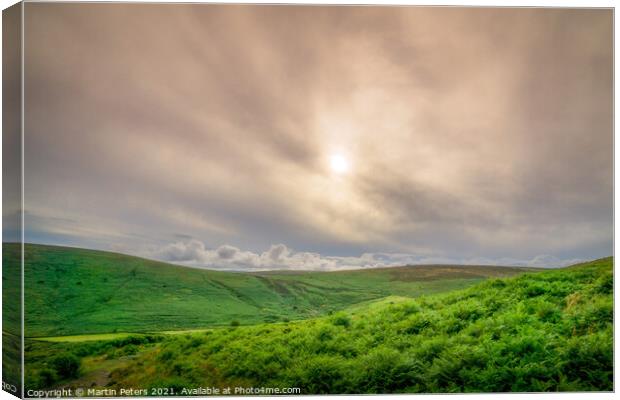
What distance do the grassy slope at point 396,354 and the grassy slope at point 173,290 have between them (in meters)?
0.32

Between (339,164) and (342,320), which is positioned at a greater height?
(339,164)

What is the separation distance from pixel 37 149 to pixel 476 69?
25.1 ft

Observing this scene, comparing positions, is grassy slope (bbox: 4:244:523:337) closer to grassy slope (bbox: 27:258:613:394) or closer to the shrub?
the shrub

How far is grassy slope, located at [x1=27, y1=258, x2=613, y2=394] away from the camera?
998cm

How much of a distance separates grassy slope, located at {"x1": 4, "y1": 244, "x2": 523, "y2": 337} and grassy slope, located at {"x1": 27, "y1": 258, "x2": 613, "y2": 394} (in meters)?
0.32

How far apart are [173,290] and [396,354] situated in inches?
158

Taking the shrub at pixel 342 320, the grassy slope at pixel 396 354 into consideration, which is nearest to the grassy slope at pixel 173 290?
the shrub at pixel 342 320

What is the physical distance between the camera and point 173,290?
1036 cm

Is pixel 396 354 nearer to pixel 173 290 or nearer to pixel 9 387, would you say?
pixel 173 290

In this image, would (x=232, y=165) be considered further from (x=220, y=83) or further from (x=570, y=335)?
(x=570, y=335)

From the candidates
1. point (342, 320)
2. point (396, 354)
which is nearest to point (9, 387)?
point (342, 320)

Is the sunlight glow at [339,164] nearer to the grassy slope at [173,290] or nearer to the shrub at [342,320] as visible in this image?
the grassy slope at [173,290]

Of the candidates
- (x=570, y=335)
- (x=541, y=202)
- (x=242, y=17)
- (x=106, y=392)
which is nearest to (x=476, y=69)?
(x=541, y=202)

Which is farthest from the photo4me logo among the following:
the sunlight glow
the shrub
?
the sunlight glow
